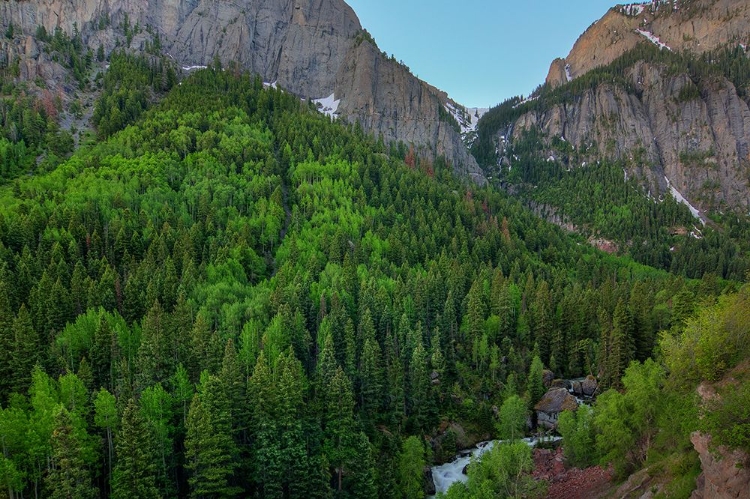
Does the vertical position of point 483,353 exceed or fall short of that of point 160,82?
it falls short

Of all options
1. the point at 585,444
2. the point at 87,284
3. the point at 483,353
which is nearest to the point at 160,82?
the point at 87,284

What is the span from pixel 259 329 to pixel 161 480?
31205 millimetres

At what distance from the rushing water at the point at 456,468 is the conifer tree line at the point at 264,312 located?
2.51m

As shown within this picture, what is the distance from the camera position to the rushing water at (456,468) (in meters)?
68.6

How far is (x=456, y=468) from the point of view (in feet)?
239

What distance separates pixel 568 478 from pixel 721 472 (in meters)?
28.5

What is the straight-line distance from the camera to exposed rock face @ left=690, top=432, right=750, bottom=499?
1293 inches

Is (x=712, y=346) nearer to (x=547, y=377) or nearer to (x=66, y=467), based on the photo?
(x=547, y=377)

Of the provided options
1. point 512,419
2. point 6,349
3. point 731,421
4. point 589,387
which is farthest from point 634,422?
point 6,349

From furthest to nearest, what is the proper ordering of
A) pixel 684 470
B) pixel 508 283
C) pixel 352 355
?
pixel 508 283 < pixel 352 355 < pixel 684 470

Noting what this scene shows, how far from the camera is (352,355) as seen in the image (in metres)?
81.9

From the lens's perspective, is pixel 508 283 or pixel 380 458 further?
pixel 508 283

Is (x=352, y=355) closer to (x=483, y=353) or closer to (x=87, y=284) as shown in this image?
(x=483, y=353)

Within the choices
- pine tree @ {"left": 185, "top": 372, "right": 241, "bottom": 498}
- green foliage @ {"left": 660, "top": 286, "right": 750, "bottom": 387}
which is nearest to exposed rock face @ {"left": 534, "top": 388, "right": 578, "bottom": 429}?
green foliage @ {"left": 660, "top": 286, "right": 750, "bottom": 387}
